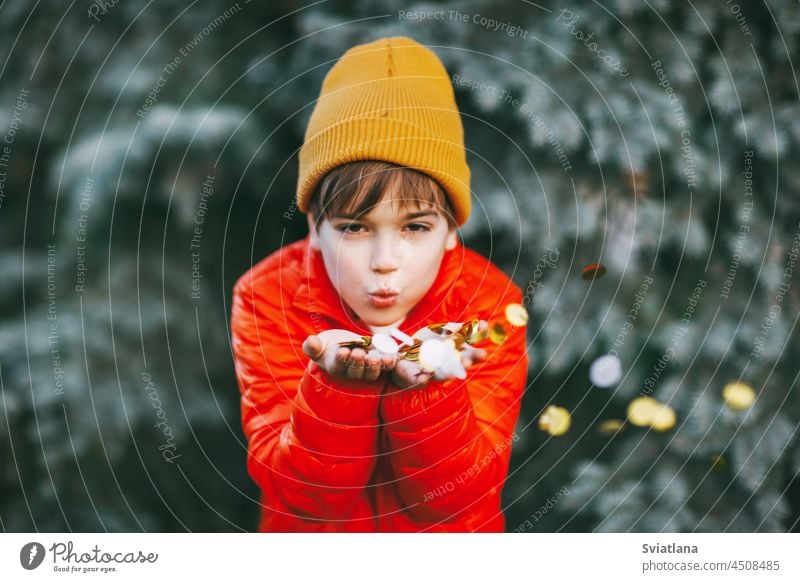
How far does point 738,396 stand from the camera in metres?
0.90

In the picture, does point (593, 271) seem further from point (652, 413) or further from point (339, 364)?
point (339, 364)

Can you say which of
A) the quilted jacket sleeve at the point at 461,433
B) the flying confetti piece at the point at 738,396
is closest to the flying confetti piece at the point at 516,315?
the quilted jacket sleeve at the point at 461,433

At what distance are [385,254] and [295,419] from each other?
0.17 meters

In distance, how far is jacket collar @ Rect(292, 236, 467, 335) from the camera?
0.77 metres

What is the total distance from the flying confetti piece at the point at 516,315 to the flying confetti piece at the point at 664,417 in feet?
0.64

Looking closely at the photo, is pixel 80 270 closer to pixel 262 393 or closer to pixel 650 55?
pixel 262 393

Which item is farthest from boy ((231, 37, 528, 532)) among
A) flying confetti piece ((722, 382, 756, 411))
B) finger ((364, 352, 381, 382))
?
flying confetti piece ((722, 382, 756, 411))

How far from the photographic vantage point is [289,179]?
2.77 ft

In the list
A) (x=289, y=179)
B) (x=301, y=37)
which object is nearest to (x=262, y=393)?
(x=289, y=179)

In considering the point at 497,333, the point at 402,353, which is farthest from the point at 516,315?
the point at 402,353

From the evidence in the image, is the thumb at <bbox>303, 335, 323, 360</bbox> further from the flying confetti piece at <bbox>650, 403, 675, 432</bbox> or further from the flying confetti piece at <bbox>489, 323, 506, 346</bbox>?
the flying confetti piece at <bbox>650, 403, 675, 432</bbox>

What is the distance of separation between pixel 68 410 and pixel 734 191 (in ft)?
2.47

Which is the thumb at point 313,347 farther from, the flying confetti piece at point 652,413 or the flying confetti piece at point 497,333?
the flying confetti piece at point 652,413

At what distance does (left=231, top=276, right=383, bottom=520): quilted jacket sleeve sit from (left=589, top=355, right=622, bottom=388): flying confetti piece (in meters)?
0.28
